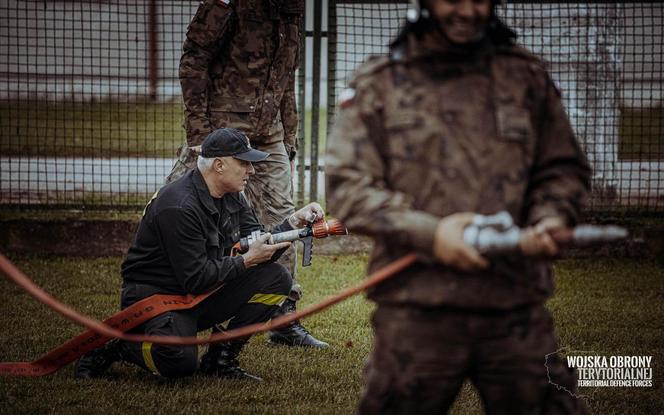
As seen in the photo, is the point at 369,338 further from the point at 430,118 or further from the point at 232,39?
the point at 430,118

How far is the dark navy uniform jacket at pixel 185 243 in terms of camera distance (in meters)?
5.34

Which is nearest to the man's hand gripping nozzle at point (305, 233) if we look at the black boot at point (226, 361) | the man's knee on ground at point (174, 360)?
the black boot at point (226, 361)

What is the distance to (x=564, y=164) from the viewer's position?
294 cm

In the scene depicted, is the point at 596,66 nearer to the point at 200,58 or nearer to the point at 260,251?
the point at 200,58

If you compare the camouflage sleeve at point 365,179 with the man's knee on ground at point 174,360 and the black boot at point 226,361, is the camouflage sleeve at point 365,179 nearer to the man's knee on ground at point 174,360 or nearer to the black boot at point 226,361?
the man's knee on ground at point 174,360

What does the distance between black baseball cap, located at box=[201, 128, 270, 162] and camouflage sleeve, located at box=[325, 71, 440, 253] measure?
2.66 metres

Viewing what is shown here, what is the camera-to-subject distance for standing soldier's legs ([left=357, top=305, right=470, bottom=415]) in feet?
9.32

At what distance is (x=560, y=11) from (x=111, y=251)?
186 inches

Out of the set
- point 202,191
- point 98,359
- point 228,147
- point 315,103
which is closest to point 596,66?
point 315,103

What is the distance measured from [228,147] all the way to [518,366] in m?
3.04

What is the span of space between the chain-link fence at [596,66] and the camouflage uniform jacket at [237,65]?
2367mm

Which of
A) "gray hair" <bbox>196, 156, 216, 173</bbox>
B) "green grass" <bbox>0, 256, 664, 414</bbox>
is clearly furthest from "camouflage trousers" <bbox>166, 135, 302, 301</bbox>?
"gray hair" <bbox>196, 156, 216, 173</bbox>

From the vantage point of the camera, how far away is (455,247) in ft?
8.63

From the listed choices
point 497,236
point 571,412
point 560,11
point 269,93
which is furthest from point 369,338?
point 560,11
